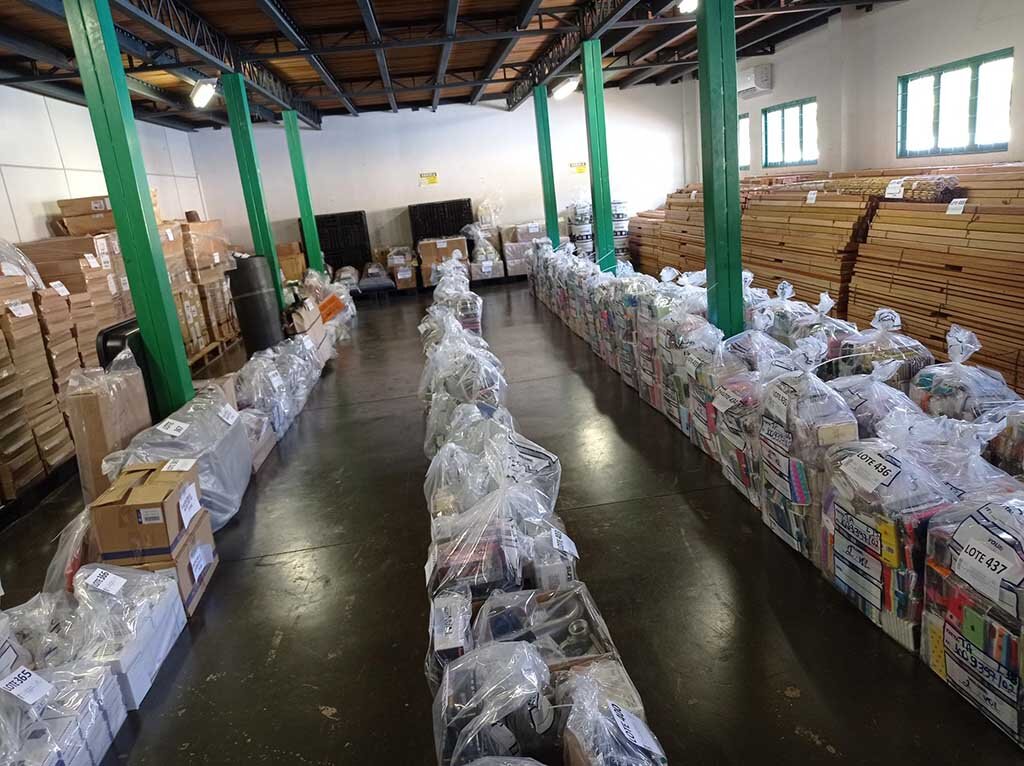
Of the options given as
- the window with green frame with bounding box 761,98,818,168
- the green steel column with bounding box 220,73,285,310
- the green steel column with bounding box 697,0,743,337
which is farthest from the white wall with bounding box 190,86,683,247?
the green steel column with bounding box 697,0,743,337

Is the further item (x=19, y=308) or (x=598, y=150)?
(x=598, y=150)

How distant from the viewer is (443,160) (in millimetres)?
15148

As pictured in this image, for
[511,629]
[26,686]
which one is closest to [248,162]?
→ [26,686]

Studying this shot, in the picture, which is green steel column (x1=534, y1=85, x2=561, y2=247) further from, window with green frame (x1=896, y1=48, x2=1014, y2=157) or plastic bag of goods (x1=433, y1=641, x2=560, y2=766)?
plastic bag of goods (x1=433, y1=641, x2=560, y2=766)

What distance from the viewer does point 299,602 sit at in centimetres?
344

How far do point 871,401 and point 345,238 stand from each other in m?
13.3

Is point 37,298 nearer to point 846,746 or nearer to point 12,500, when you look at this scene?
point 12,500

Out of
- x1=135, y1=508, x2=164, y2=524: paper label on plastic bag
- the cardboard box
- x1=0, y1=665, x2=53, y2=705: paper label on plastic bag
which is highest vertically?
the cardboard box

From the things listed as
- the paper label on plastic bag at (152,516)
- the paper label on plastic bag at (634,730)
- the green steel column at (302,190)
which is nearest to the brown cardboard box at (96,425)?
the paper label on plastic bag at (152,516)

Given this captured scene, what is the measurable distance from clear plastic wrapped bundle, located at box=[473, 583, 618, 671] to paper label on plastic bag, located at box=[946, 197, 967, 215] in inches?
212

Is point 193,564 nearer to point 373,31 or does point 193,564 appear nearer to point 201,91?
point 373,31

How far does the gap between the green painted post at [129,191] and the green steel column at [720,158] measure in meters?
3.82

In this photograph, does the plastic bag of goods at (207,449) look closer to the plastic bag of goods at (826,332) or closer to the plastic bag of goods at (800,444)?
the plastic bag of goods at (800,444)

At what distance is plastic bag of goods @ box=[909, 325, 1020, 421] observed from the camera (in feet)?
10.8
